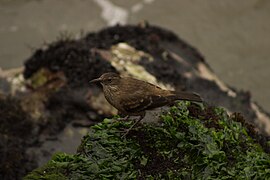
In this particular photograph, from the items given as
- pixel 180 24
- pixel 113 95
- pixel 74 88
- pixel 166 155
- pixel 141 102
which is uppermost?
pixel 180 24

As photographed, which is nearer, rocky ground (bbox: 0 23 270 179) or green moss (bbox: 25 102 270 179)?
green moss (bbox: 25 102 270 179)

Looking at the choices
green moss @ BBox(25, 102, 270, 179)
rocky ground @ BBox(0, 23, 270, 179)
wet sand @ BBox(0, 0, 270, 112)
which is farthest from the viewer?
wet sand @ BBox(0, 0, 270, 112)

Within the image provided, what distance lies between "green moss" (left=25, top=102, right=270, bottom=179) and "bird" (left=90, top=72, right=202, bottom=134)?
15 centimetres

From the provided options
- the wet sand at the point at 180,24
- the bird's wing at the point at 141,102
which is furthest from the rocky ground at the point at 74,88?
the wet sand at the point at 180,24

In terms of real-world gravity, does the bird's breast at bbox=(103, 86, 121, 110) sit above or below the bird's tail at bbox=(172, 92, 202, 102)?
above

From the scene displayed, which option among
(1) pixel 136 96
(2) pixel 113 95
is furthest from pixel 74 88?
(1) pixel 136 96

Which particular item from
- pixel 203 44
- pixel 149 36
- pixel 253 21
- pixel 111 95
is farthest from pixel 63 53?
pixel 253 21

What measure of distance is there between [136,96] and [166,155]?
0.71m

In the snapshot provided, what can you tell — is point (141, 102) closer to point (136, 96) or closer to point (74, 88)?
point (136, 96)

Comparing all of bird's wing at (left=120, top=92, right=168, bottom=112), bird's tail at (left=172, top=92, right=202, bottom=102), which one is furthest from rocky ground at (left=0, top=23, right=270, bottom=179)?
bird's wing at (left=120, top=92, right=168, bottom=112)

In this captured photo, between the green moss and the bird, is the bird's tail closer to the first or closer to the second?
the bird

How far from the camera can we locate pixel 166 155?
14.0 feet

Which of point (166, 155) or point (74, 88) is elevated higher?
point (74, 88)

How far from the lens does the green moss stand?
4.08m
